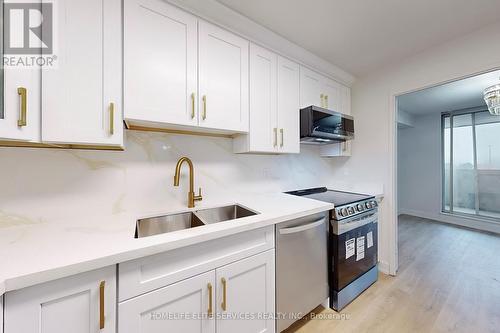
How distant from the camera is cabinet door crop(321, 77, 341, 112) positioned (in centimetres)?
217

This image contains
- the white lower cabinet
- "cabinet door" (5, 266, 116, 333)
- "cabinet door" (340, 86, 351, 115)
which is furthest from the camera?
"cabinet door" (340, 86, 351, 115)

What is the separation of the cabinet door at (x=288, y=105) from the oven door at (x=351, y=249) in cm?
82

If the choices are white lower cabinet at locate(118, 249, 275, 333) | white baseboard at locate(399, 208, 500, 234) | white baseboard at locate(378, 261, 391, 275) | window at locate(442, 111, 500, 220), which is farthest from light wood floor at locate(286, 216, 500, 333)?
window at locate(442, 111, 500, 220)

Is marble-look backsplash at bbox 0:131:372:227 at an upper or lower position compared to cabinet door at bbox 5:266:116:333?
upper

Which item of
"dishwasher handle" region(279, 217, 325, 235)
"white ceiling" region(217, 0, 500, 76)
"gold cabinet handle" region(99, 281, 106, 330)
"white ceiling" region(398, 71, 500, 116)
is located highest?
"white ceiling" region(398, 71, 500, 116)

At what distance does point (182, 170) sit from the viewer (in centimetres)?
154

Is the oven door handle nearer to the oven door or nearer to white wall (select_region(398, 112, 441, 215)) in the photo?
the oven door

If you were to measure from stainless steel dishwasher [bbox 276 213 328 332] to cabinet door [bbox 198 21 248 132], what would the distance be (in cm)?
87

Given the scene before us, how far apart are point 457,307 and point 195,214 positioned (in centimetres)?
243

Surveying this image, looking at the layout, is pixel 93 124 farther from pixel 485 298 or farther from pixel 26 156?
pixel 485 298

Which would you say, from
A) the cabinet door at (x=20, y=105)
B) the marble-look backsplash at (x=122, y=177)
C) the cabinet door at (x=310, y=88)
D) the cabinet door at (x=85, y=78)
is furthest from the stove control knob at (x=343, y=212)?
the cabinet door at (x=20, y=105)

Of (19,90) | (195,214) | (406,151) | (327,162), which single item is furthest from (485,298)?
(406,151)

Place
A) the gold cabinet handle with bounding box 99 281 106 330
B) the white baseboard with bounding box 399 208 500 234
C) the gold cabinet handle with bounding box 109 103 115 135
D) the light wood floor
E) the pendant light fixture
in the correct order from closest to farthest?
1. the gold cabinet handle with bounding box 99 281 106 330
2. the gold cabinet handle with bounding box 109 103 115 135
3. the light wood floor
4. the pendant light fixture
5. the white baseboard with bounding box 399 208 500 234

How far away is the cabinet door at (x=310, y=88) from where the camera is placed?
76.8 inches
